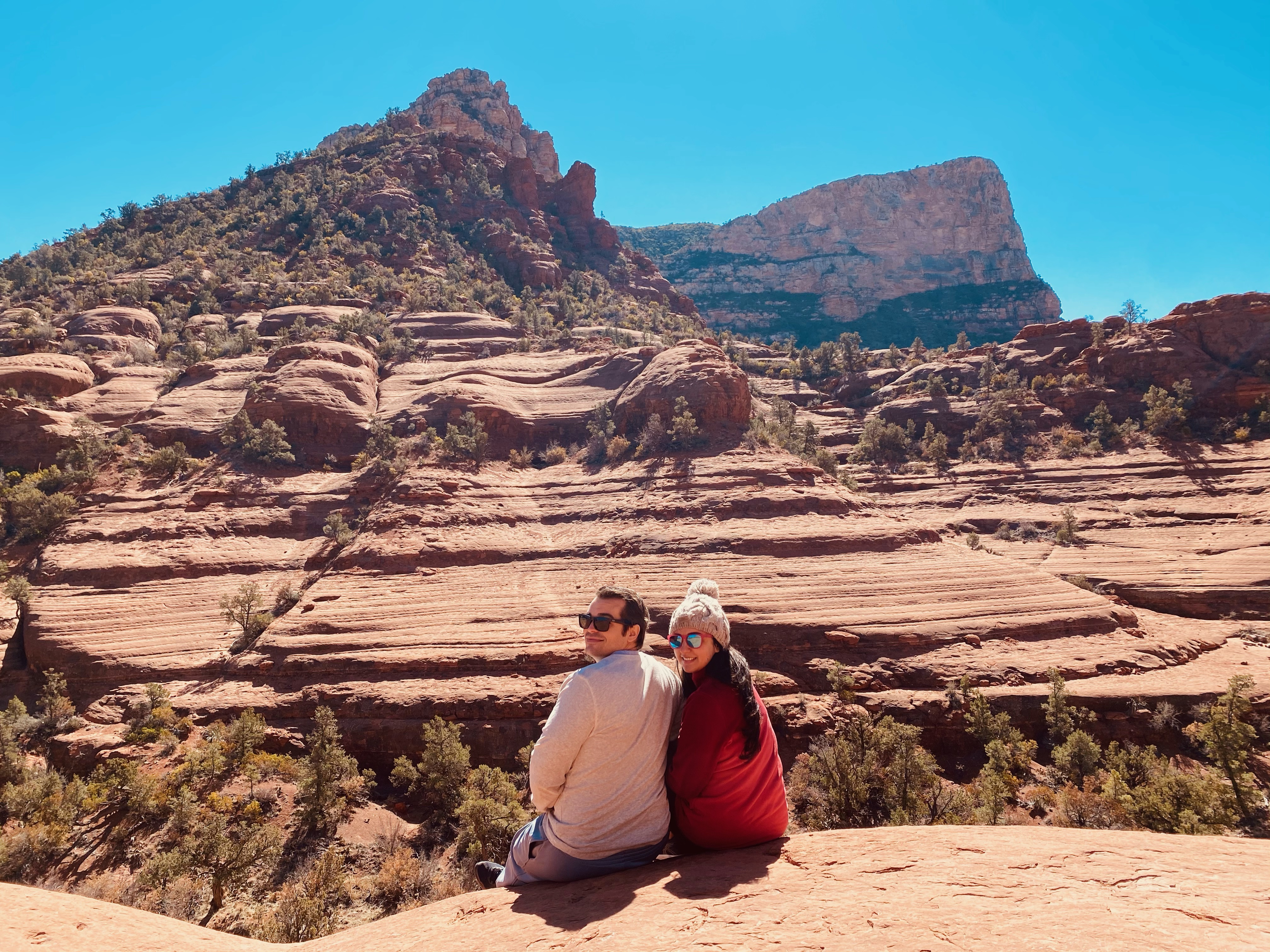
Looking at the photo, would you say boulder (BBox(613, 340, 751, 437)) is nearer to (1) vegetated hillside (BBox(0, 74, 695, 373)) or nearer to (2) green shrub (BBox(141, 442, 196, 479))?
(1) vegetated hillside (BBox(0, 74, 695, 373))

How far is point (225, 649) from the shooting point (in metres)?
18.0

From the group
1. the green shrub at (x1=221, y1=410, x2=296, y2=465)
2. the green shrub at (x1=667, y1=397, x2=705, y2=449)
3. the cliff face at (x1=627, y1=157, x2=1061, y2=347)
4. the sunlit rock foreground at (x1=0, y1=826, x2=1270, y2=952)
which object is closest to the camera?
the sunlit rock foreground at (x1=0, y1=826, x2=1270, y2=952)

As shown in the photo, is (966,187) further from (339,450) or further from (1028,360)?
(339,450)

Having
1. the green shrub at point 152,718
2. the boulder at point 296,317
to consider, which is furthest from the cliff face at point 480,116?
the green shrub at point 152,718

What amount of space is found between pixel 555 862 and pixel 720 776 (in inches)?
47.5

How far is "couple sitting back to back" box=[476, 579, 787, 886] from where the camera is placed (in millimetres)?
3436

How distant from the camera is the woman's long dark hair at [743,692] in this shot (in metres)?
3.67

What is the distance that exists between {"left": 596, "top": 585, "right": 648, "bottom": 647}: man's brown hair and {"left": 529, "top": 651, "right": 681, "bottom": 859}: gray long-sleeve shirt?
6.1 inches

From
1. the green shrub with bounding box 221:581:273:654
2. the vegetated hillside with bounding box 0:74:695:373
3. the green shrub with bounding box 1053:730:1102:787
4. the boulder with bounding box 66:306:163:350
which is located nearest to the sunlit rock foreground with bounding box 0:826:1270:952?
the green shrub with bounding box 1053:730:1102:787

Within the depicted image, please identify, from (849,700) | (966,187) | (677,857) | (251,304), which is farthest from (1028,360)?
(966,187)

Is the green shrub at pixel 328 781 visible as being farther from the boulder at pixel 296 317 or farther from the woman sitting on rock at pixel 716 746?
the boulder at pixel 296 317

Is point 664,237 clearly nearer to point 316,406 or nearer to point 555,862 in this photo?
point 316,406

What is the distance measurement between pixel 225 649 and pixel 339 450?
1267cm

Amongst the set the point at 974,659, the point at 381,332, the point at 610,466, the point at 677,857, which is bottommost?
the point at 974,659
